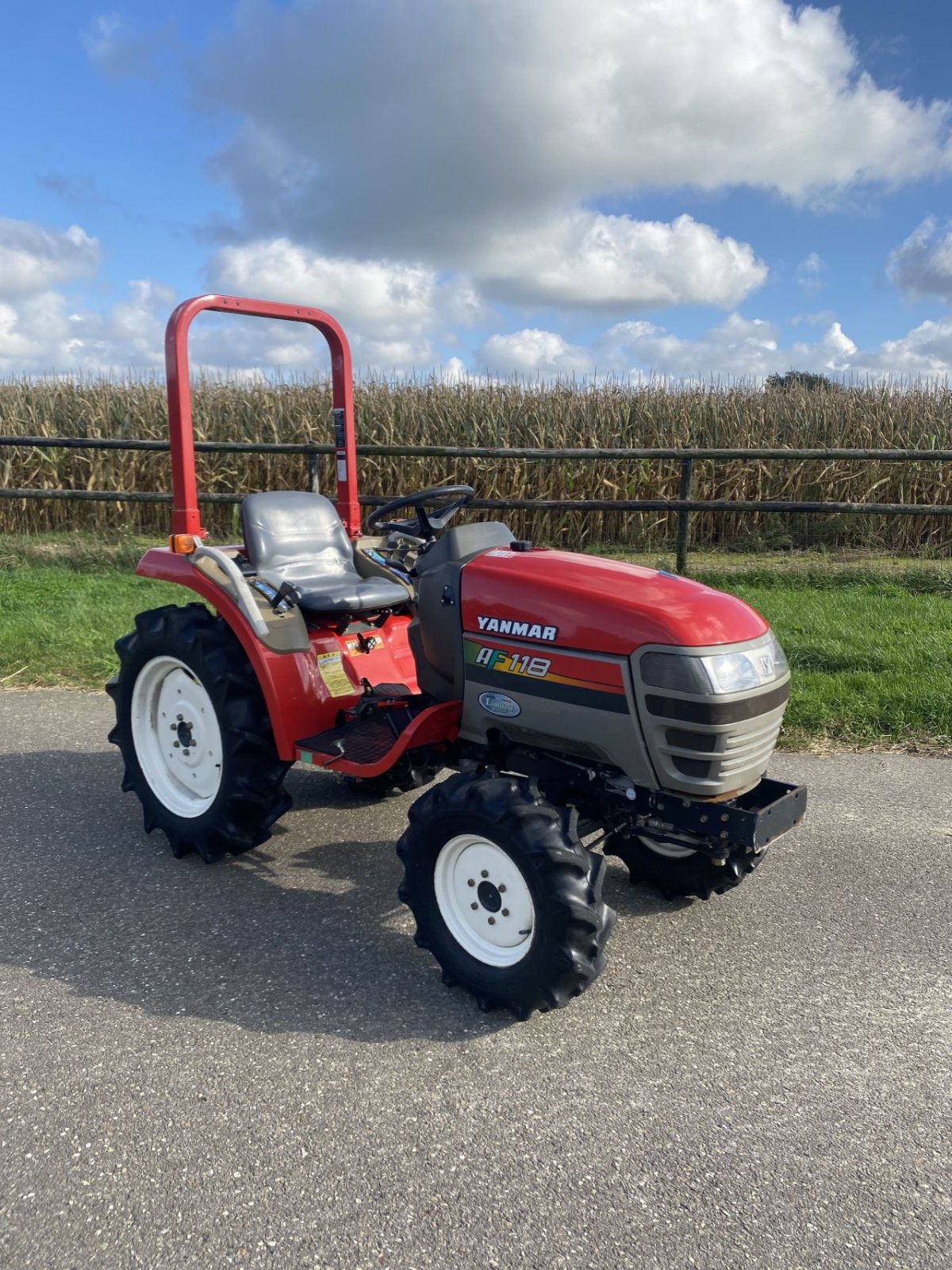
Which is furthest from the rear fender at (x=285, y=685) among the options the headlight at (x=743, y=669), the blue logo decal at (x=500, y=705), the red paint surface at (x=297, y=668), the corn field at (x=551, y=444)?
the corn field at (x=551, y=444)

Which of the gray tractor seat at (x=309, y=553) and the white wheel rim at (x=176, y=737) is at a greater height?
the gray tractor seat at (x=309, y=553)

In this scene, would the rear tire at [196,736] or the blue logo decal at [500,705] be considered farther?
the rear tire at [196,736]

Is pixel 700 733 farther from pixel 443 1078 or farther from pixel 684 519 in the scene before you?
pixel 684 519

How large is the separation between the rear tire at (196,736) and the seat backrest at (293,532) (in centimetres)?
34

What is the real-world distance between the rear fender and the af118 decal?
2.43 ft

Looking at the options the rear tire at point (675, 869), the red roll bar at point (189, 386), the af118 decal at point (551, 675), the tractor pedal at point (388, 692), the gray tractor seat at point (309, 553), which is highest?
the red roll bar at point (189, 386)

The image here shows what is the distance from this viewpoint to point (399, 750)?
3162 mm

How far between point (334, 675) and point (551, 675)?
3.64ft

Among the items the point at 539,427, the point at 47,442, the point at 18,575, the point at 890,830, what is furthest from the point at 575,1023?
the point at 539,427

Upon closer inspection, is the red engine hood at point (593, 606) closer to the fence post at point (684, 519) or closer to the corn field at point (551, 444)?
the fence post at point (684, 519)

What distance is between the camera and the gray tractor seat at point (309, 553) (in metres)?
3.71

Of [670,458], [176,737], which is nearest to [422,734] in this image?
[176,737]

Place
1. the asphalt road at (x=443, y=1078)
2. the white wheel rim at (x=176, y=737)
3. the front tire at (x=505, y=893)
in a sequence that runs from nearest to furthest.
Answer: the asphalt road at (x=443, y=1078) < the front tire at (x=505, y=893) < the white wheel rim at (x=176, y=737)

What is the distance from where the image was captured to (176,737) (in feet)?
12.9
